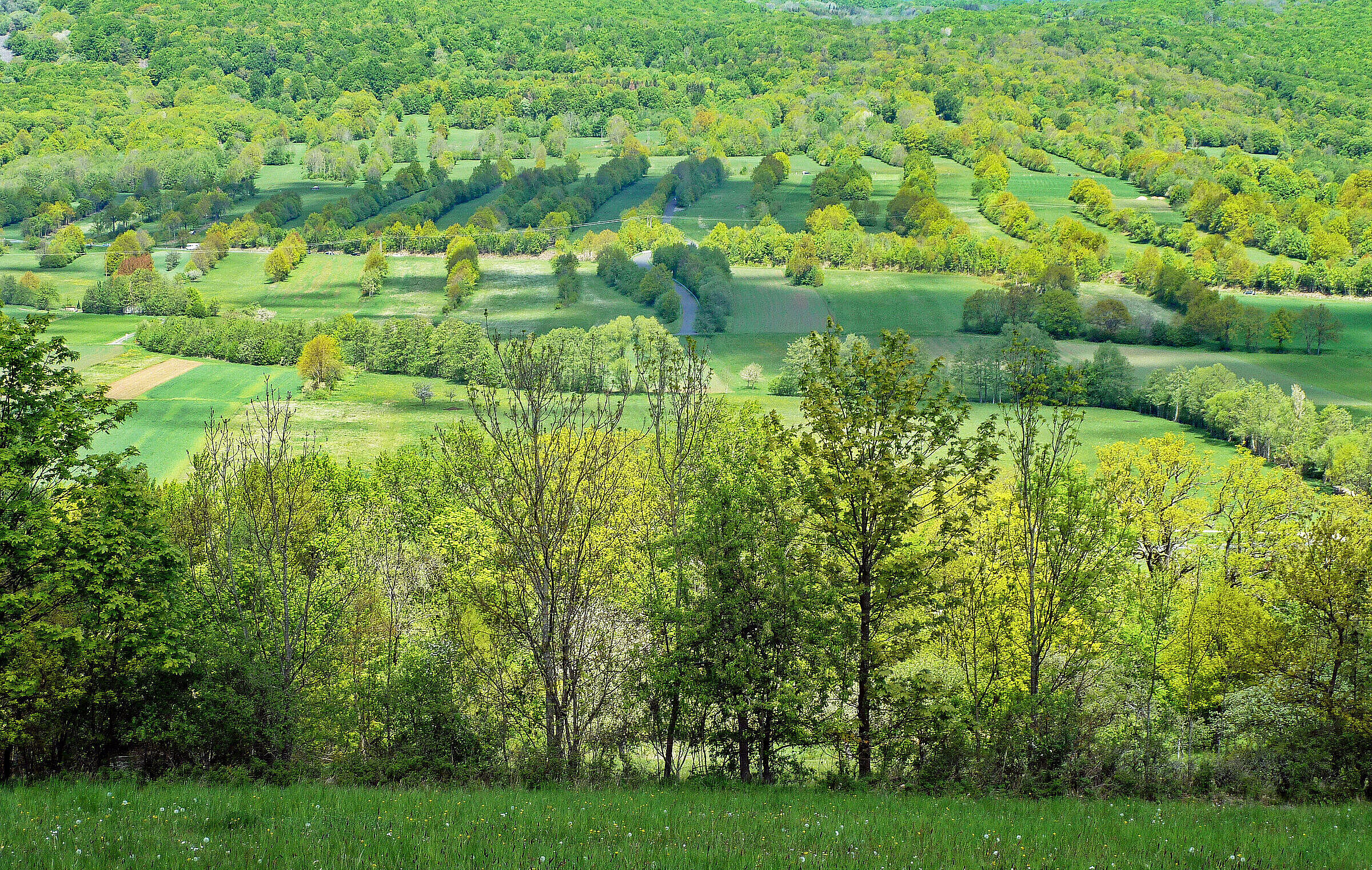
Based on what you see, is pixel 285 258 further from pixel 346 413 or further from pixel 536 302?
pixel 346 413

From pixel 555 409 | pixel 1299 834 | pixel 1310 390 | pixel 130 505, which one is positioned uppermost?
pixel 555 409

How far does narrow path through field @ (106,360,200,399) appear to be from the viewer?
111000 mm

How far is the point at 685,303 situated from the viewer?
153000 millimetres

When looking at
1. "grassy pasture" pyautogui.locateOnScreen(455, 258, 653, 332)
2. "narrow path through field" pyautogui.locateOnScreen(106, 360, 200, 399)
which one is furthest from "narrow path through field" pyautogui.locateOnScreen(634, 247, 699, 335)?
"narrow path through field" pyautogui.locateOnScreen(106, 360, 200, 399)

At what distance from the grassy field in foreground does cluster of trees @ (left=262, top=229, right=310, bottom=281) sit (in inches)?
6791

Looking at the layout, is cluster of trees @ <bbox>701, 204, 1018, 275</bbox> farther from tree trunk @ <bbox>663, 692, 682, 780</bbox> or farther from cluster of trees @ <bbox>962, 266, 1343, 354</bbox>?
tree trunk @ <bbox>663, 692, 682, 780</bbox>

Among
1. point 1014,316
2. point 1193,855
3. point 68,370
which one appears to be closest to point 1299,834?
point 1193,855

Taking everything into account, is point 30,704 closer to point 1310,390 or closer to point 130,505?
point 130,505

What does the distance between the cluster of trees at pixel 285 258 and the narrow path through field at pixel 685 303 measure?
60138 mm

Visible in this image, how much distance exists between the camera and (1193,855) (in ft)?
39.0

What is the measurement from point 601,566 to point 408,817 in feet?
48.0

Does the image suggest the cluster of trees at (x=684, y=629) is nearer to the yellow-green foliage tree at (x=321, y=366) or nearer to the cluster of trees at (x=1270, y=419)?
the cluster of trees at (x=1270, y=419)

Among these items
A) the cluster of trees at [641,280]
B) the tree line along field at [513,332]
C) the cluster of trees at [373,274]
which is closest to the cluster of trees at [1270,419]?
the tree line along field at [513,332]

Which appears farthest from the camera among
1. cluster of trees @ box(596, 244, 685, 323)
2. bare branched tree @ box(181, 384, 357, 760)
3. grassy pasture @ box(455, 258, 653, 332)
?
cluster of trees @ box(596, 244, 685, 323)
